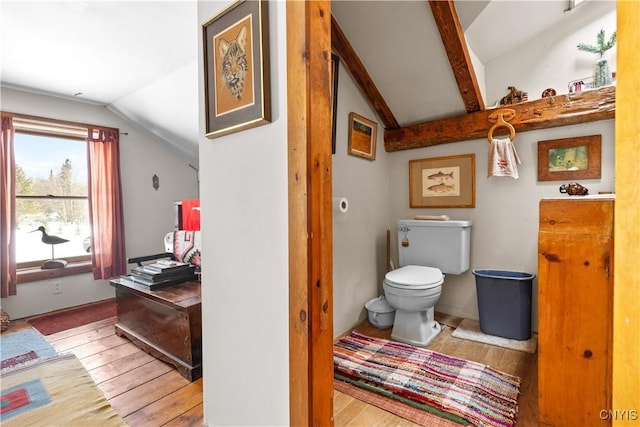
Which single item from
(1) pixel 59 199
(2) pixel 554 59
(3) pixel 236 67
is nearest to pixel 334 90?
(3) pixel 236 67

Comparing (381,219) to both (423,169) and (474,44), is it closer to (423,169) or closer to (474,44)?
(423,169)

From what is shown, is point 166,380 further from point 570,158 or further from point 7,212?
point 570,158

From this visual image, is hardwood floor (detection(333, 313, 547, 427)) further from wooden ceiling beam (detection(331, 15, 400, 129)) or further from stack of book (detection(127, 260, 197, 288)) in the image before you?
wooden ceiling beam (detection(331, 15, 400, 129))

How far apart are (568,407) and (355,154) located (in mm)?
1925

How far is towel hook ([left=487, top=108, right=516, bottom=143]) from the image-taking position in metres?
2.27

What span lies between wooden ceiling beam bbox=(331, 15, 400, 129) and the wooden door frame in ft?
4.59

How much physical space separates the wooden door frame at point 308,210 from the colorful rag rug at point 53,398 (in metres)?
1.11

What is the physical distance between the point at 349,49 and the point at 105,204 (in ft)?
9.66

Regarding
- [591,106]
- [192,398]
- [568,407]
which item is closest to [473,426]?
[568,407]

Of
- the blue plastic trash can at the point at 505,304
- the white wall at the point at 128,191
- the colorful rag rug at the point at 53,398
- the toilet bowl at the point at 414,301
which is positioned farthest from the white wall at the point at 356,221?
the white wall at the point at 128,191

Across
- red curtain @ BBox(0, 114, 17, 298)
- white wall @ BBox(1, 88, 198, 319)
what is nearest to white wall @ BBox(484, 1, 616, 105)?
white wall @ BBox(1, 88, 198, 319)

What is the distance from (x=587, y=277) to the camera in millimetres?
1278

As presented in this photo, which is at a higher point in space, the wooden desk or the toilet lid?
the toilet lid

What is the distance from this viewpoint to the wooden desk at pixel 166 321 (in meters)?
1.81
